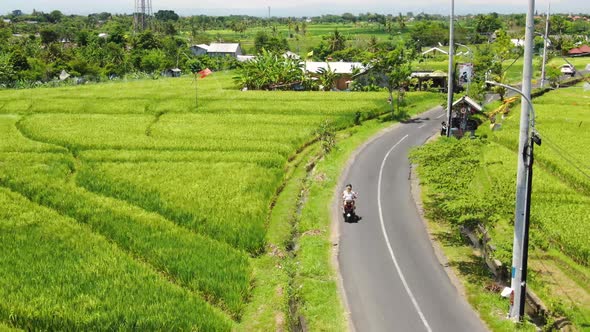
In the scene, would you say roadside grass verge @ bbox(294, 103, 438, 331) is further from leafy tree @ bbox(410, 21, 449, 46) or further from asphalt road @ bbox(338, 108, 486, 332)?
leafy tree @ bbox(410, 21, 449, 46)

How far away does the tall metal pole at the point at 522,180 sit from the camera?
1598 centimetres

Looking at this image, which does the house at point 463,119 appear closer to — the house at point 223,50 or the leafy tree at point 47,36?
the house at point 223,50

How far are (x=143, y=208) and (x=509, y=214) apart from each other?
16.2 metres

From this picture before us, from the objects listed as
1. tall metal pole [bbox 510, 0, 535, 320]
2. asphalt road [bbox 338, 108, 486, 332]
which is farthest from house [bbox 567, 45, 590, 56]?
tall metal pole [bbox 510, 0, 535, 320]

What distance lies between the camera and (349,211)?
27.0 m

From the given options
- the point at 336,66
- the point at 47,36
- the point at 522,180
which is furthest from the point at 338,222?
the point at 47,36

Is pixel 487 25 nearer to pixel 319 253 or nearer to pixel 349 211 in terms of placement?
pixel 349 211

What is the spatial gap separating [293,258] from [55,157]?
2026 centimetres

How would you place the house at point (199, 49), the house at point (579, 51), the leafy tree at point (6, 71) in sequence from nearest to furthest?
the leafy tree at point (6, 71) < the house at point (579, 51) < the house at point (199, 49)

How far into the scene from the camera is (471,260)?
74.2ft

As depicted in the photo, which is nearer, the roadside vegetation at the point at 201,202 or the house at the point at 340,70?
the roadside vegetation at the point at 201,202

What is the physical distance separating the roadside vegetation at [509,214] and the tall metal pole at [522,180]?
108 cm

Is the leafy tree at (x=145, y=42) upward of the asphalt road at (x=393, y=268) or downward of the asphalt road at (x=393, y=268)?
upward

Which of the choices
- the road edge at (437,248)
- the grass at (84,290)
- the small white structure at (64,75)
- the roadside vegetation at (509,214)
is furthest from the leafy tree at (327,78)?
the grass at (84,290)
